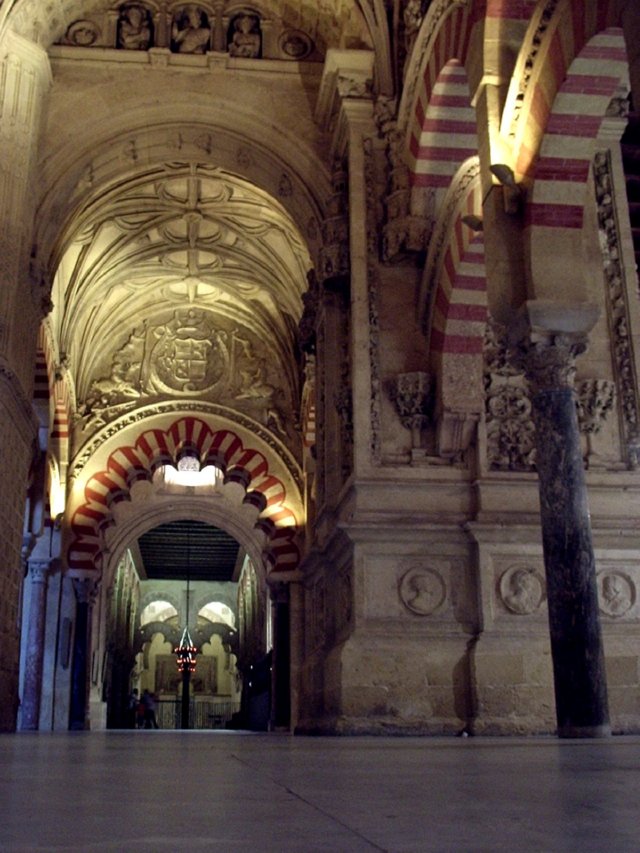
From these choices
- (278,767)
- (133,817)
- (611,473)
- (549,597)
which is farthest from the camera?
(611,473)

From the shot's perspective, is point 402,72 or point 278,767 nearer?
point 278,767

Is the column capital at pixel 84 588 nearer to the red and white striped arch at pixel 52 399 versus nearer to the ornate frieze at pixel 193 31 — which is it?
the red and white striped arch at pixel 52 399

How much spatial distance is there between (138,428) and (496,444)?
8.15 metres

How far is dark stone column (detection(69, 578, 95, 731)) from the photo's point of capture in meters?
14.8

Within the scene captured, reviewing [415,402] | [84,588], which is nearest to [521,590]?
[415,402]

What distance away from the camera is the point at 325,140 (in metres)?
10.3

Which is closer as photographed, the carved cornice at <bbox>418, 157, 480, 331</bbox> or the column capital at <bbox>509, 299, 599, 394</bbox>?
the column capital at <bbox>509, 299, 599, 394</bbox>

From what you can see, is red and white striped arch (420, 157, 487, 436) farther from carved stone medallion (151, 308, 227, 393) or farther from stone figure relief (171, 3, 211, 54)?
carved stone medallion (151, 308, 227, 393)

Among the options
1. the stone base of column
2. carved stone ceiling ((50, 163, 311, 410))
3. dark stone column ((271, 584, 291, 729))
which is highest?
carved stone ceiling ((50, 163, 311, 410))

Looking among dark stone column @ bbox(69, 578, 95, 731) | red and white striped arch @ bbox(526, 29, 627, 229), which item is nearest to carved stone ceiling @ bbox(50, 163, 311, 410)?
dark stone column @ bbox(69, 578, 95, 731)

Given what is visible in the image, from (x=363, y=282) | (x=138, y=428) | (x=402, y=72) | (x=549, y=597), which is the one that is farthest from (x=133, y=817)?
A: (x=138, y=428)

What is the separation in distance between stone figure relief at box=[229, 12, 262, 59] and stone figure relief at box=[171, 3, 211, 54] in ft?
0.88

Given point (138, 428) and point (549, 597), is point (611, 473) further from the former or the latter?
point (138, 428)

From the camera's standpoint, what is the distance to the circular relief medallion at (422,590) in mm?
7672
